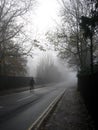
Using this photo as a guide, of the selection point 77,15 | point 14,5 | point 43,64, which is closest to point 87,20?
point 77,15

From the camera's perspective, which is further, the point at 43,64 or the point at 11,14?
the point at 43,64

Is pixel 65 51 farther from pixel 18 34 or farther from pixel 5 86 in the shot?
pixel 5 86

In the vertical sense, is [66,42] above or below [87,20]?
above

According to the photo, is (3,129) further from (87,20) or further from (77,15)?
(77,15)

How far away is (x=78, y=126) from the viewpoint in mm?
10625

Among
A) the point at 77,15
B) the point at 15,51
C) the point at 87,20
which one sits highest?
the point at 77,15

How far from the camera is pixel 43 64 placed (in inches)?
4149

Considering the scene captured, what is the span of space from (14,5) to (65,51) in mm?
11293

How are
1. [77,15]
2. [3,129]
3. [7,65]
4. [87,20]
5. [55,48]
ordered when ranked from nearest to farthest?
[3,129] < [87,20] < [77,15] < [55,48] < [7,65]

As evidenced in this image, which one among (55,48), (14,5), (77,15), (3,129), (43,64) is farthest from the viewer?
(43,64)

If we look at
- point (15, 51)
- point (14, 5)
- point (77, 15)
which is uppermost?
point (14, 5)

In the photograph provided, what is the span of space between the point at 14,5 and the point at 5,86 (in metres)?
12.0

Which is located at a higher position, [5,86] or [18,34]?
[18,34]

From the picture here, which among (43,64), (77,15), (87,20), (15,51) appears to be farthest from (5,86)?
(43,64)
